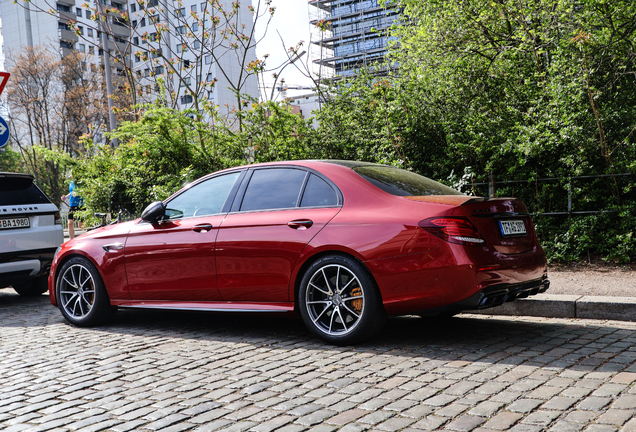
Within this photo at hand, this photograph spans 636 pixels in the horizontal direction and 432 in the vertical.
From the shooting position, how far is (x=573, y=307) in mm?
5734

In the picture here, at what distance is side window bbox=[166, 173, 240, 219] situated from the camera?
5617 mm

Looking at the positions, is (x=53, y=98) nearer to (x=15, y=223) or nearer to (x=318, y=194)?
(x=15, y=223)

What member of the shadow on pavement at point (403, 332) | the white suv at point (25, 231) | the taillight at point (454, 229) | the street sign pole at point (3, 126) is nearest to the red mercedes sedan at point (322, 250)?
the taillight at point (454, 229)

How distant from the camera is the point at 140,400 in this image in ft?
12.0

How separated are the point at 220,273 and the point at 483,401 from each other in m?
2.70

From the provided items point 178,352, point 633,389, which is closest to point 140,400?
point 178,352

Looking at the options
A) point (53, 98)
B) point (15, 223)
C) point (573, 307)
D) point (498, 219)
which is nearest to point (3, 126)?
point (15, 223)

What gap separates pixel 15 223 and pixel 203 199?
3.59 meters

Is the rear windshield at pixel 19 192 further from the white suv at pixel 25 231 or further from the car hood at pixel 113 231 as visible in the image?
the car hood at pixel 113 231

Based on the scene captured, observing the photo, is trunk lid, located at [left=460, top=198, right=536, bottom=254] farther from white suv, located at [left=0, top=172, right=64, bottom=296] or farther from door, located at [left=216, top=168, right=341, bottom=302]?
white suv, located at [left=0, top=172, right=64, bottom=296]

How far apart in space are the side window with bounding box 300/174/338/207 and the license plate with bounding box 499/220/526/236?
133 cm

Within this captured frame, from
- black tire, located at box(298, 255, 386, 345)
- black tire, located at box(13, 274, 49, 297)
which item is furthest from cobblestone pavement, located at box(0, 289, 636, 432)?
black tire, located at box(13, 274, 49, 297)

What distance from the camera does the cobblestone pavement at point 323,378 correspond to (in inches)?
125

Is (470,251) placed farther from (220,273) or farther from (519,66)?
(519,66)
